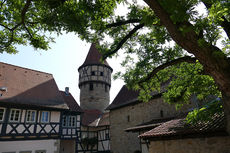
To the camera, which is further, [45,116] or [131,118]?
[131,118]

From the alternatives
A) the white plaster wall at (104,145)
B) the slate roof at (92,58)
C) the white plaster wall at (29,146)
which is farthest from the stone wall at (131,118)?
the slate roof at (92,58)

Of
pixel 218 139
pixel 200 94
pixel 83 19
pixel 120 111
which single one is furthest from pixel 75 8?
pixel 120 111

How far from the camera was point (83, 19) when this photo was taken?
6.33m

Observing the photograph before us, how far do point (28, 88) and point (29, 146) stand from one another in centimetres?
486

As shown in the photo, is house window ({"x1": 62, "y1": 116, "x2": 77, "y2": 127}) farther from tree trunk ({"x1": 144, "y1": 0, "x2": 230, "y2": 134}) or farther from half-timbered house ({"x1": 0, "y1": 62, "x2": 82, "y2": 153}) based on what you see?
tree trunk ({"x1": 144, "y1": 0, "x2": 230, "y2": 134})

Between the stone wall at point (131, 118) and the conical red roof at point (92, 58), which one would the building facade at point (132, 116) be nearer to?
the stone wall at point (131, 118)

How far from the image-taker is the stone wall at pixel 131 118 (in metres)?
13.5

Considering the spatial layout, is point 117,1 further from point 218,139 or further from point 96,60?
point 96,60

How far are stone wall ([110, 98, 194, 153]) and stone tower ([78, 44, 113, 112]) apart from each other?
29.5 ft

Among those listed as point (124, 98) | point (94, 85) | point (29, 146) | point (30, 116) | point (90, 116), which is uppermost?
point (94, 85)

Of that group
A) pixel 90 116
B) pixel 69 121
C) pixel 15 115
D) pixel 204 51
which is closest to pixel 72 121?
pixel 69 121

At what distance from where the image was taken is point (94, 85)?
27.8 metres

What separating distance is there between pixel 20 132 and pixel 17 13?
918cm

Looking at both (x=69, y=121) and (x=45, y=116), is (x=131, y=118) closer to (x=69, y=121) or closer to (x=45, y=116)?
(x=69, y=121)
